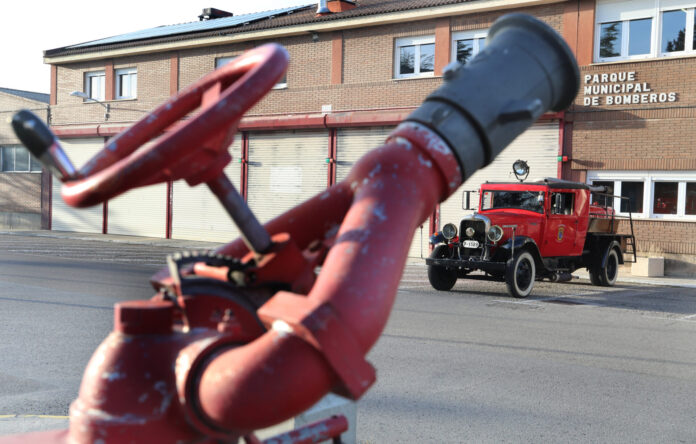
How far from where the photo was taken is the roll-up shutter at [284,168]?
81.2 ft

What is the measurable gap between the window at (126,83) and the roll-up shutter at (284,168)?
676cm

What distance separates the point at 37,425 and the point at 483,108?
3.19m

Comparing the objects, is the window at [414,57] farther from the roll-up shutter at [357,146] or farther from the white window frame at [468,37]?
the roll-up shutter at [357,146]

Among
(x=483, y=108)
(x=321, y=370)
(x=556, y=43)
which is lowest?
(x=321, y=370)

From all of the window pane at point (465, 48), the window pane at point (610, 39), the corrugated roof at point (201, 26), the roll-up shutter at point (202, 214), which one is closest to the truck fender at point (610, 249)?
the window pane at point (610, 39)

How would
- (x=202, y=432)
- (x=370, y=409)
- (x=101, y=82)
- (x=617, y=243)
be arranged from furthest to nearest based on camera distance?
(x=101, y=82), (x=617, y=243), (x=370, y=409), (x=202, y=432)

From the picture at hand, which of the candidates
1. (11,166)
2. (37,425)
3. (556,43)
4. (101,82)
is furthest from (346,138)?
(556,43)

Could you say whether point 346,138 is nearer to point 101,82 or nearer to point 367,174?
point 101,82

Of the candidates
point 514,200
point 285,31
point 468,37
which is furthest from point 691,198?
point 285,31

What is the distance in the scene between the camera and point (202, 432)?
117cm

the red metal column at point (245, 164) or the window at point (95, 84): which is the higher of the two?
the window at point (95, 84)

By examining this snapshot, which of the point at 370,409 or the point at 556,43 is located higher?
the point at 556,43

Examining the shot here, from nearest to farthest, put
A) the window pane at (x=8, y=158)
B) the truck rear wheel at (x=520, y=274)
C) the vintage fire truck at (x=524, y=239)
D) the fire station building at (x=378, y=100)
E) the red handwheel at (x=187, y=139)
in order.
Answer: the red handwheel at (x=187, y=139), the truck rear wheel at (x=520, y=274), the vintage fire truck at (x=524, y=239), the fire station building at (x=378, y=100), the window pane at (x=8, y=158)

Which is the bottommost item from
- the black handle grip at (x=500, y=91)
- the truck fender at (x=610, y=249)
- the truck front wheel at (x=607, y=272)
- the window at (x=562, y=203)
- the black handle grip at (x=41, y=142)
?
the truck front wheel at (x=607, y=272)
